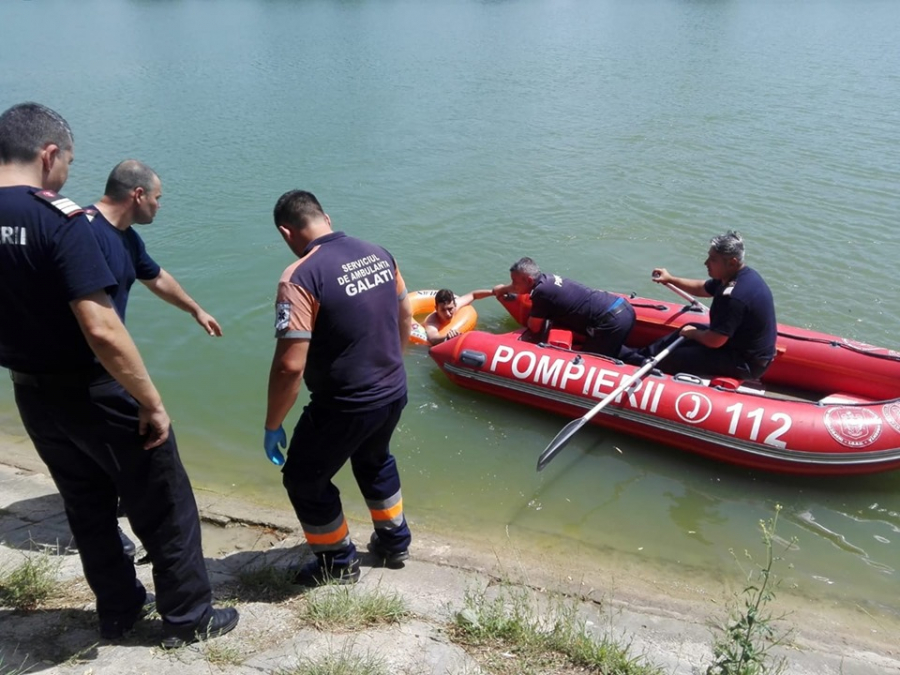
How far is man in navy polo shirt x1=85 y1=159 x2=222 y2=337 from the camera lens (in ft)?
8.79

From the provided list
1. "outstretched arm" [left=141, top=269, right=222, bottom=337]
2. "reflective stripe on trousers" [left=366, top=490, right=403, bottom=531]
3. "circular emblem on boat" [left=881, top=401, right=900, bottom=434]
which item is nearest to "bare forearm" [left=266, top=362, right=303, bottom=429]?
"reflective stripe on trousers" [left=366, top=490, right=403, bottom=531]

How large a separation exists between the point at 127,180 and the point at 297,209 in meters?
0.68

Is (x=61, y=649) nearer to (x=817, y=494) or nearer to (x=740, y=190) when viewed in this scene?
(x=817, y=494)

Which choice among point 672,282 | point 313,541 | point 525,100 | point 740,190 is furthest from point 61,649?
point 525,100

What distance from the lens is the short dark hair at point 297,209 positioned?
3.13 m

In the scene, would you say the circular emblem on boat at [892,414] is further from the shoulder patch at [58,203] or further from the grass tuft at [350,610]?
the shoulder patch at [58,203]

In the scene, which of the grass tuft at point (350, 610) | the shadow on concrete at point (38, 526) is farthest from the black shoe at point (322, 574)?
the shadow on concrete at point (38, 526)

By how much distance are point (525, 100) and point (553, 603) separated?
14491mm

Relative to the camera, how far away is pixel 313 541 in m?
3.43

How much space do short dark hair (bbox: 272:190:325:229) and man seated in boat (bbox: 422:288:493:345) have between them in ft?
11.6

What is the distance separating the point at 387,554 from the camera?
376cm

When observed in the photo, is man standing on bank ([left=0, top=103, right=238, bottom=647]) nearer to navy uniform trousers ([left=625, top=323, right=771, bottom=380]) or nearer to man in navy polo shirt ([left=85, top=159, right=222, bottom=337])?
man in navy polo shirt ([left=85, top=159, right=222, bottom=337])

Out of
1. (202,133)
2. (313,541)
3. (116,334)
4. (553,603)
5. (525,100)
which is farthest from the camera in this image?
(525,100)

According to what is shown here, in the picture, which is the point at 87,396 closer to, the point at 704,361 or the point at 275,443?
the point at 275,443
